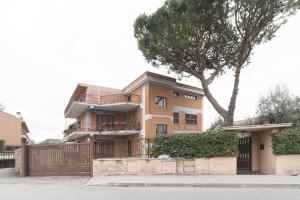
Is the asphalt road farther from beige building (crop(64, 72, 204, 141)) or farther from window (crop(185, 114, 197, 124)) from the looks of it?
window (crop(185, 114, 197, 124))

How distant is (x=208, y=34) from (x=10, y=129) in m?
36.3

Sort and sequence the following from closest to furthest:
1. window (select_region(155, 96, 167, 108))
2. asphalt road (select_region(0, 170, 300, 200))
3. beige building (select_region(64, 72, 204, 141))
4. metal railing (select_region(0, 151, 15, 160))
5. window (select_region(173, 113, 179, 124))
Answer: asphalt road (select_region(0, 170, 300, 200)), metal railing (select_region(0, 151, 15, 160)), beige building (select_region(64, 72, 204, 141)), window (select_region(155, 96, 167, 108)), window (select_region(173, 113, 179, 124))

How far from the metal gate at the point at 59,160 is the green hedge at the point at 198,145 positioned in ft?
12.2

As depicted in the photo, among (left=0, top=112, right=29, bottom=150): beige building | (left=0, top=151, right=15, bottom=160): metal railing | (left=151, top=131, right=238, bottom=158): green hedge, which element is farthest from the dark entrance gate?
(left=0, top=112, right=29, bottom=150): beige building

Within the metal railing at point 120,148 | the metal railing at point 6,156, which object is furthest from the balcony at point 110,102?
the metal railing at point 120,148

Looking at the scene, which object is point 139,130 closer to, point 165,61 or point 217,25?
point 165,61

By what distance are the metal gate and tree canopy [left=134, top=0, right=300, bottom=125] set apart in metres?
11.7

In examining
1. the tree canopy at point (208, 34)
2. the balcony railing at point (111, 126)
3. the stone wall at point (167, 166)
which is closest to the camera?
the stone wall at point (167, 166)

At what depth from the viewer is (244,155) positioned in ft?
53.8

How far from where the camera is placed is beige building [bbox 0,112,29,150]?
43.3 m

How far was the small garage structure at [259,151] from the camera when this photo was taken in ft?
45.2

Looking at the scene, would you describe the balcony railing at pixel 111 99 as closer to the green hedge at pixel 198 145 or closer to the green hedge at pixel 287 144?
the green hedge at pixel 198 145

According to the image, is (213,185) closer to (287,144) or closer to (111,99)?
(287,144)

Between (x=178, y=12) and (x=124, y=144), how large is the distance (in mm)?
11562
